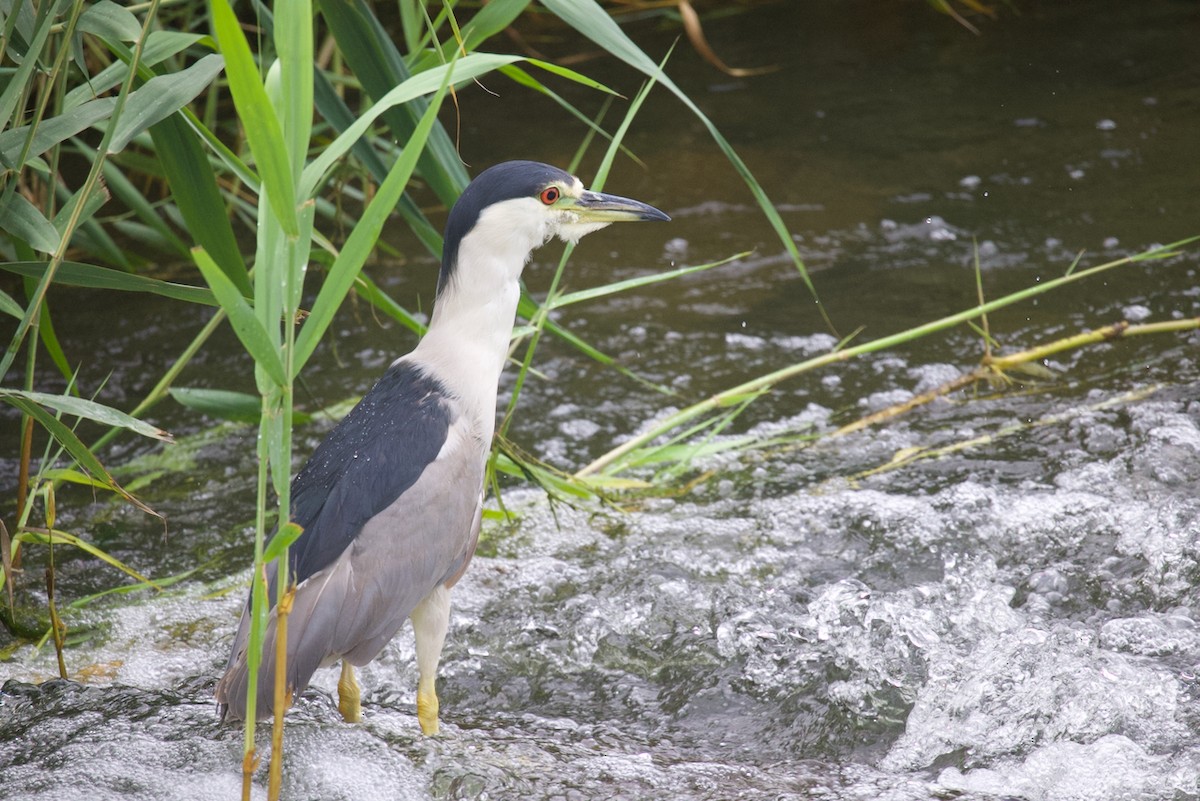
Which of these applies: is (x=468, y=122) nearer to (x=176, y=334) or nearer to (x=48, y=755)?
(x=176, y=334)

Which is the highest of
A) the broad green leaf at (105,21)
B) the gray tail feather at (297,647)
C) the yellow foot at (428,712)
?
the broad green leaf at (105,21)

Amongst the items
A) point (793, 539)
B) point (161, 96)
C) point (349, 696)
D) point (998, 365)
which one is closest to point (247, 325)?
point (161, 96)

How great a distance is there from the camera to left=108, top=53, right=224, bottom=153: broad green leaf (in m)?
2.00

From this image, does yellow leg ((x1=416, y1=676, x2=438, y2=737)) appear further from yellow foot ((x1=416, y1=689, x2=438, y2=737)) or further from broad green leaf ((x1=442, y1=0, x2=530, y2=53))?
broad green leaf ((x1=442, y1=0, x2=530, y2=53))

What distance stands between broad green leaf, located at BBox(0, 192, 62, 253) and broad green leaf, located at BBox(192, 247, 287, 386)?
2.74ft

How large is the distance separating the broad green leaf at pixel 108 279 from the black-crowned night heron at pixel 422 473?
18.4 inches

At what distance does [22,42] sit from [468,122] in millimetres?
4486

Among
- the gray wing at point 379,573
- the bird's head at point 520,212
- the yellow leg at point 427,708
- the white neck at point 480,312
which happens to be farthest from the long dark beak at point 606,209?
the yellow leg at point 427,708

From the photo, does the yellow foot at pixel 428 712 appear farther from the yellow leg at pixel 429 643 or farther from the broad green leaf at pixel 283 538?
the broad green leaf at pixel 283 538

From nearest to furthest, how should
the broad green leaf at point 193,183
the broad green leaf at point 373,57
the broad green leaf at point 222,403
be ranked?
the broad green leaf at point 193,183 → the broad green leaf at point 373,57 → the broad green leaf at point 222,403

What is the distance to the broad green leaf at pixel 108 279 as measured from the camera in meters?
2.10

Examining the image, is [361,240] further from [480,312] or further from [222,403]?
[222,403]

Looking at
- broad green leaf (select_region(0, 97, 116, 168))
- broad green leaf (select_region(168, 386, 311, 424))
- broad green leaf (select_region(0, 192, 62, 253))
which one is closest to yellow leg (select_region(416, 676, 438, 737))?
broad green leaf (select_region(168, 386, 311, 424))

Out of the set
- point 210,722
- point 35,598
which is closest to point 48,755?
point 210,722
